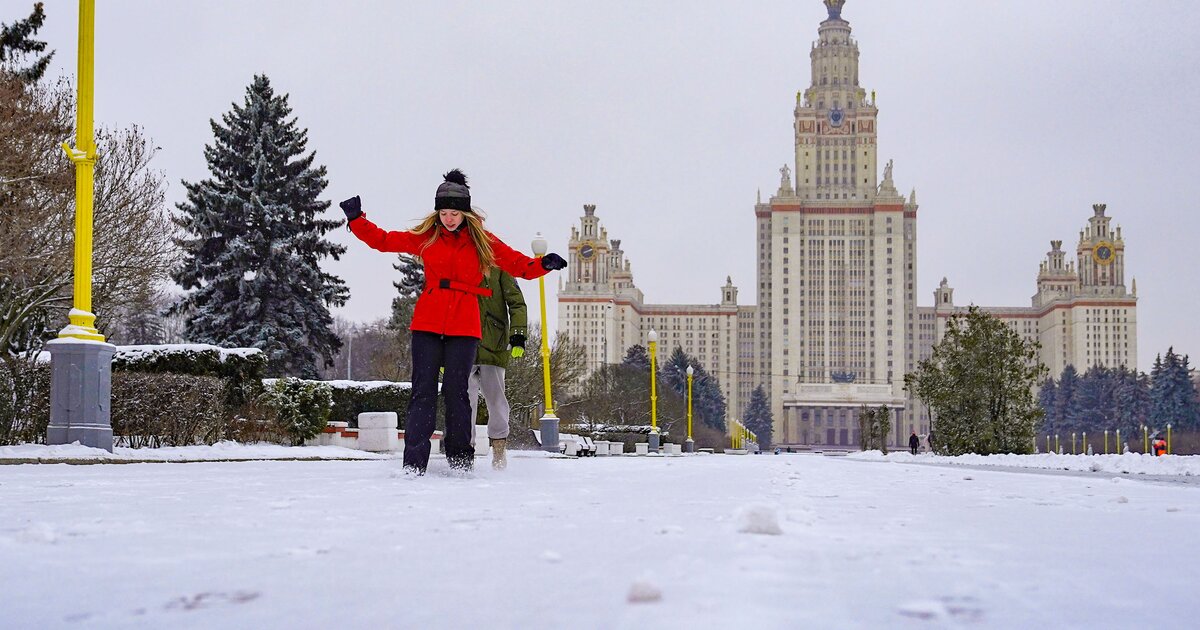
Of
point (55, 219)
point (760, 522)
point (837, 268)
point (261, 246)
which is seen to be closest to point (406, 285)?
point (261, 246)

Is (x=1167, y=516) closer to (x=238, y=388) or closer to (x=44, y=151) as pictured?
(x=238, y=388)

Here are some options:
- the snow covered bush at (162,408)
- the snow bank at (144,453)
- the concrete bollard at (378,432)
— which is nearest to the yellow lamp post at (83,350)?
the snow bank at (144,453)

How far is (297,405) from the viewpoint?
18.0m

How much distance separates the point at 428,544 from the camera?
2.76 meters

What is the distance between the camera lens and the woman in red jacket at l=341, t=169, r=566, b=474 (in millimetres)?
6555

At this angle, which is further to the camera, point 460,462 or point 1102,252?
point 1102,252

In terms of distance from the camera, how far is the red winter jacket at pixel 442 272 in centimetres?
655

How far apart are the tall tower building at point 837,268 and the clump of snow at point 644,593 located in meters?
153

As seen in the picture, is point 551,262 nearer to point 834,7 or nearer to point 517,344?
point 517,344

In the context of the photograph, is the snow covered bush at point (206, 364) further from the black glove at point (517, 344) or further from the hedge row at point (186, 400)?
the black glove at point (517, 344)

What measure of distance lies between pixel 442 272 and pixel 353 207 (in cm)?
64

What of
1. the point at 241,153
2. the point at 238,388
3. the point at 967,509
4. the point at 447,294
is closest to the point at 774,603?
the point at 967,509

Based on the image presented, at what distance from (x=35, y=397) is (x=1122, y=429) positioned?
112599mm

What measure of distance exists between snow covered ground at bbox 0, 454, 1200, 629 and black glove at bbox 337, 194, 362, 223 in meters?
2.35
